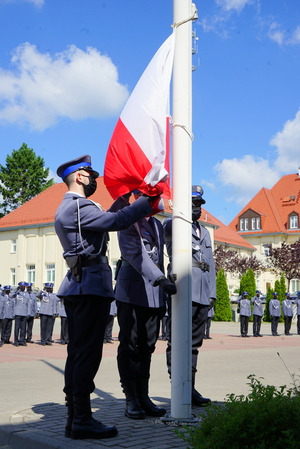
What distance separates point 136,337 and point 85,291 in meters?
1.03

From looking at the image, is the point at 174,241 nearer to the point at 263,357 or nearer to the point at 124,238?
the point at 124,238

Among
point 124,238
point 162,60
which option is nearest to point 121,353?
point 124,238

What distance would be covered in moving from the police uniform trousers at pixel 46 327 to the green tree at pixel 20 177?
52.4 metres

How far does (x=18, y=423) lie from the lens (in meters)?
4.98

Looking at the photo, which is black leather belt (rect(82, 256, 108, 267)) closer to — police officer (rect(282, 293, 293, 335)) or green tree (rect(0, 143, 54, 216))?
police officer (rect(282, 293, 293, 335))

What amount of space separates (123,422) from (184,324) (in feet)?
3.43

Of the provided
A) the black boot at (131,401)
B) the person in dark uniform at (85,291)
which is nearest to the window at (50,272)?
the black boot at (131,401)

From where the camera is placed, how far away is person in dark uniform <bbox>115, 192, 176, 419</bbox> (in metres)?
5.22

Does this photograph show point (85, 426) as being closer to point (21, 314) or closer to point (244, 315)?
point (21, 314)

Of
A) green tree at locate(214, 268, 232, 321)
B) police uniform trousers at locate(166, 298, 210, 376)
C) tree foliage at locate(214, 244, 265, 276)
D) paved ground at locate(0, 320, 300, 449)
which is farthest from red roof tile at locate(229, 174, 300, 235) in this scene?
police uniform trousers at locate(166, 298, 210, 376)

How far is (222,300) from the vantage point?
39.2m

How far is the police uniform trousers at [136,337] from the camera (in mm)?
5266

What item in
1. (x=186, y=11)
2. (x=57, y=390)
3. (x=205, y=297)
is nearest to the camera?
(x=186, y=11)

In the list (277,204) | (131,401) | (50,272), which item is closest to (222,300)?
(50,272)
